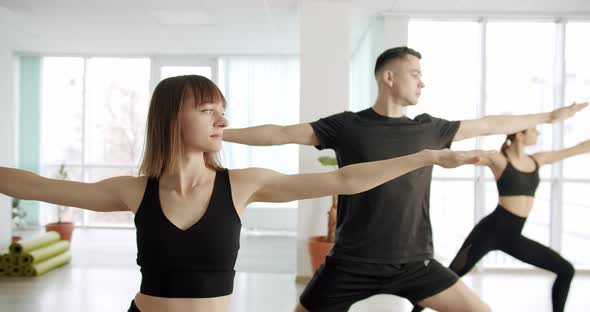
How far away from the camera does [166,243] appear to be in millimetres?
1353

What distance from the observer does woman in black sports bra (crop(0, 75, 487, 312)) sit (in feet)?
4.43

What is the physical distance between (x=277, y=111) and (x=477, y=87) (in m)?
3.30

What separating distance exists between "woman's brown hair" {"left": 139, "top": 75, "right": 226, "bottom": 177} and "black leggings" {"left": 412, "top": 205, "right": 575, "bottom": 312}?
2198 mm

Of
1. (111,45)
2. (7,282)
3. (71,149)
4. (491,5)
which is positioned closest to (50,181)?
(7,282)

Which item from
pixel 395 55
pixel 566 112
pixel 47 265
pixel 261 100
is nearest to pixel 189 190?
pixel 395 55

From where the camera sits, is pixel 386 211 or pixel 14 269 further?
pixel 14 269

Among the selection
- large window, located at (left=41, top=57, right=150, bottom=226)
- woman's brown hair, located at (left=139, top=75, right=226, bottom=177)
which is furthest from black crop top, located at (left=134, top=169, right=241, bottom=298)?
large window, located at (left=41, top=57, right=150, bottom=226)

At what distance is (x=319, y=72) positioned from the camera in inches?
188

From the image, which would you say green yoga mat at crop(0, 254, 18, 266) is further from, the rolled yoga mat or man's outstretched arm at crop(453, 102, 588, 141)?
man's outstretched arm at crop(453, 102, 588, 141)

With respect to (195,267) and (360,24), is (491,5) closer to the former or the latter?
(360,24)

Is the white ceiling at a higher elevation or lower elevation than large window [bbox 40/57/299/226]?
higher

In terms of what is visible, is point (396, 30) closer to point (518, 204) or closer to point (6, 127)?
point (518, 204)

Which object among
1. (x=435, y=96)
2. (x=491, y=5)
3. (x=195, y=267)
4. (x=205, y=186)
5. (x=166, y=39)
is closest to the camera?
(x=195, y=267)

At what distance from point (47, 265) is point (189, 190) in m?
4.18
